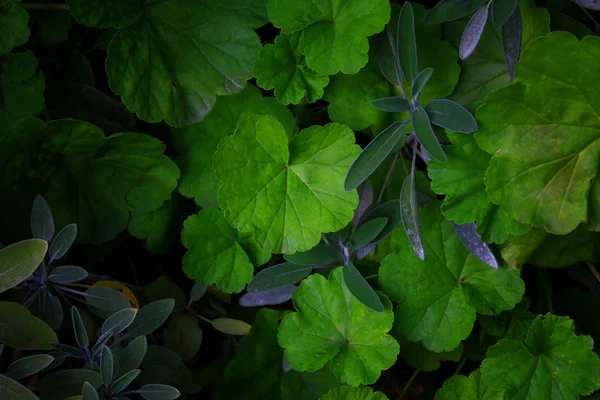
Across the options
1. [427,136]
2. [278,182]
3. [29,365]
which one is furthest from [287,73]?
[29,365]

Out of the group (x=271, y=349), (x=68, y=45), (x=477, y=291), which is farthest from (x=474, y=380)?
(x=68, y=45)

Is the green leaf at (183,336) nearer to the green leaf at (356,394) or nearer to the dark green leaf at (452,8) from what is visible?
the green leaf at (356,394)

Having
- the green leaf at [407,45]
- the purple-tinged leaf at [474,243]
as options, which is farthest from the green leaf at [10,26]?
the purple-tinged leaf at [474,243]

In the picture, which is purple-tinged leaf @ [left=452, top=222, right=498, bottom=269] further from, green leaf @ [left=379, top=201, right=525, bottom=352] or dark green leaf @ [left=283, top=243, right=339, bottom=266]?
dark green leaf @ [left=283, top=243, right=339, bottom=266]

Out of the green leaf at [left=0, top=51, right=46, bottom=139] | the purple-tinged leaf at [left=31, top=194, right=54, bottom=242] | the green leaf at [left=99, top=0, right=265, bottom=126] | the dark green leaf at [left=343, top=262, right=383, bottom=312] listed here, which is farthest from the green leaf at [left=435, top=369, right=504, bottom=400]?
the green leaf at [left=0, top=51, right=46, bottom=139]

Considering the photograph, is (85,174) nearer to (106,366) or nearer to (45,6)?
(45,6)

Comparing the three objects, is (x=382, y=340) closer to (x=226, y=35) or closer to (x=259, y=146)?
(x=259, y=146)
